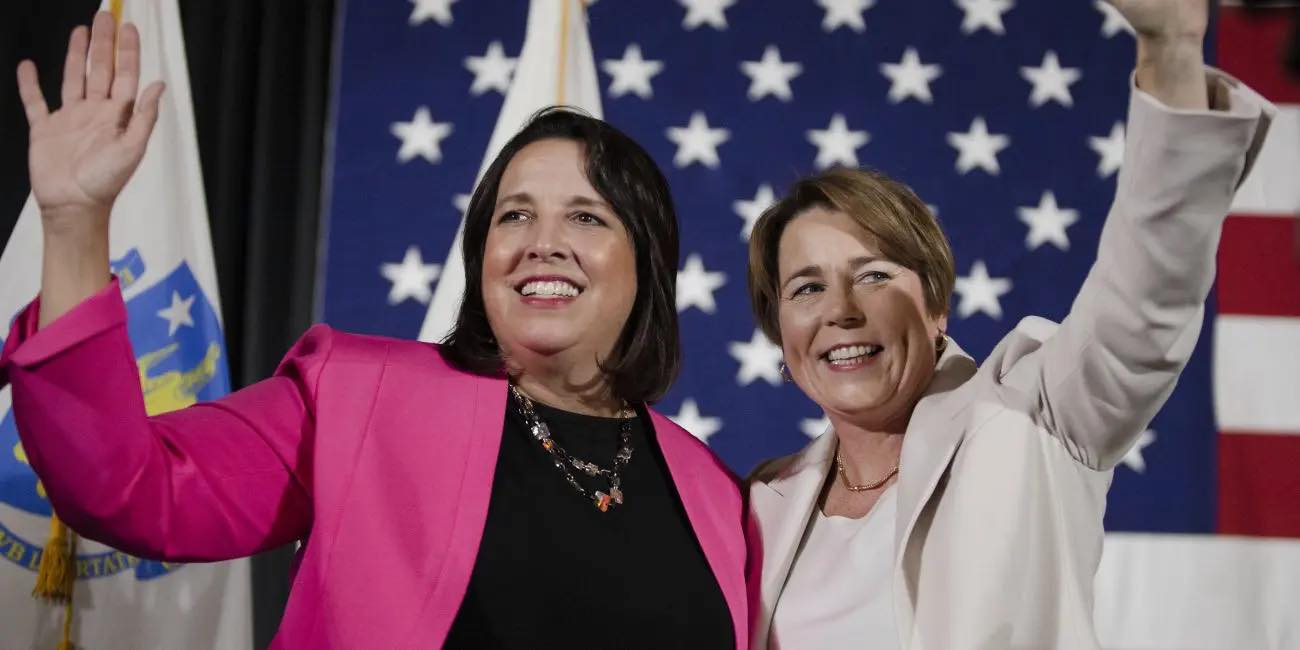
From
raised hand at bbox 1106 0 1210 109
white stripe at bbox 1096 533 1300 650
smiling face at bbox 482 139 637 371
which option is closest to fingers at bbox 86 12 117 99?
smiling face at bbox 482 139 637 371

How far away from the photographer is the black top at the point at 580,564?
1.42 m

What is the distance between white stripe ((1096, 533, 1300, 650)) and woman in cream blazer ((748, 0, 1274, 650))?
46.3 inches

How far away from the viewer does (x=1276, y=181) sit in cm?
279

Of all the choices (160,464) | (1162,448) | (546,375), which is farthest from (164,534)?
(1162,448)

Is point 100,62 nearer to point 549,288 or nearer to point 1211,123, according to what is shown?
point 549,288

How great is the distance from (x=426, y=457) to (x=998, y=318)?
177cm

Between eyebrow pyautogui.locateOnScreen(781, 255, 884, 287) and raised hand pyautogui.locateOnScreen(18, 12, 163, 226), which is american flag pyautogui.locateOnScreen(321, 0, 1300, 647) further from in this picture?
raised hand pyautogui.locateOnScreen(18, 12, 163, 226)

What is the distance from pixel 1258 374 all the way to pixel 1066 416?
176 centimetres

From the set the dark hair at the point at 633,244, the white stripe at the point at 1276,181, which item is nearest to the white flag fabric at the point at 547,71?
the dark hair at the point at 633,244

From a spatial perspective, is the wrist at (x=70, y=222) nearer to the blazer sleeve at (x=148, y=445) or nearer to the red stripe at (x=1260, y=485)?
the blazer sleeve at (x=148, y=445)

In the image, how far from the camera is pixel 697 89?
2.90 meters

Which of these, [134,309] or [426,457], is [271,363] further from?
[426,457]

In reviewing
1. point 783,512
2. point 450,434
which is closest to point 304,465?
point 450,434

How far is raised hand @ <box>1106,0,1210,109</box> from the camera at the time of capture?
3.12ft
